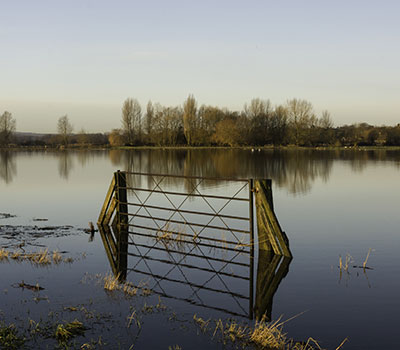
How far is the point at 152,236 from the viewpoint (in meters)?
16.5

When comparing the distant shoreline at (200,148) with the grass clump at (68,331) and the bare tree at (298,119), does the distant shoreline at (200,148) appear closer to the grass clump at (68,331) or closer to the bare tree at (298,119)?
the bare tree at (298,119)

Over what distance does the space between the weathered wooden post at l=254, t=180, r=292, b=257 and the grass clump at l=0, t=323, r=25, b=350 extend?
787cm

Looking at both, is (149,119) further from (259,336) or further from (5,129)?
(259,336)

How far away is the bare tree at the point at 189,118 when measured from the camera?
126750 mm

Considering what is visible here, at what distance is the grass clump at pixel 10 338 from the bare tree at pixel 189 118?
394 feet

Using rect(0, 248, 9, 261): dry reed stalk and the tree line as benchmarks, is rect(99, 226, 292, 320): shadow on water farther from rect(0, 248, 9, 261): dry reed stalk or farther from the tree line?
the tree line

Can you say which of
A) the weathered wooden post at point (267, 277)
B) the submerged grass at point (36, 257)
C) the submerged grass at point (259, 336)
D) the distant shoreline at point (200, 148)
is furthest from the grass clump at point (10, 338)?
the distant shoreline at point (200, 148)

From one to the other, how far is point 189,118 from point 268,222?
115 metres

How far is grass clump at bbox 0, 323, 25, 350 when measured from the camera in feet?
24.2

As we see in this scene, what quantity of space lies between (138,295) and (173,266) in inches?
109

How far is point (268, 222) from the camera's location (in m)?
13.4

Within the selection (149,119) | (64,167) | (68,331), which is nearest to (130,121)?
(149,119)

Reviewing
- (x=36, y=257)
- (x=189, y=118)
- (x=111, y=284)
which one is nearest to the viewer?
(x=111, y=284)

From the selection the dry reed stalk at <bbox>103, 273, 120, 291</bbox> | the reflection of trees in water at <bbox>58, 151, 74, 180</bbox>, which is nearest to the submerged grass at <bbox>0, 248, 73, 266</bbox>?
the dry reed stalk at <bbox>103, 273, 120, 291</bbox>
